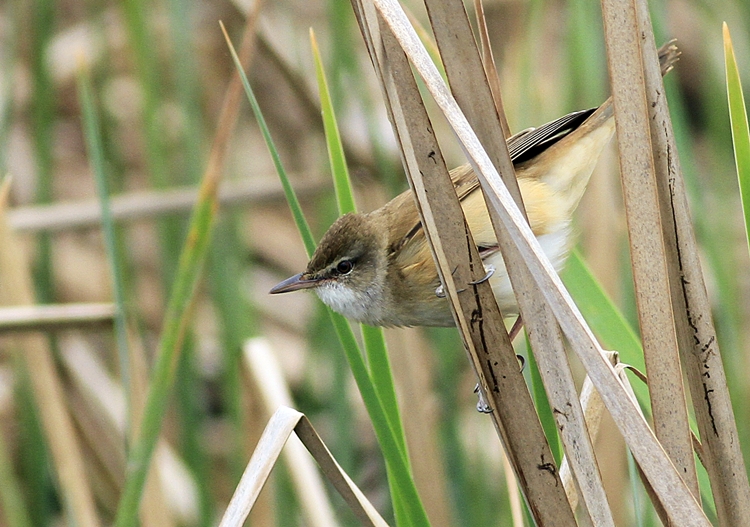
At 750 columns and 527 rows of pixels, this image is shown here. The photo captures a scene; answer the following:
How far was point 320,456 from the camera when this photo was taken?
1.32 meters

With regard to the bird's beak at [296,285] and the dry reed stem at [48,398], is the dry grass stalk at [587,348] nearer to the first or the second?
the bird's beak at [296,285]

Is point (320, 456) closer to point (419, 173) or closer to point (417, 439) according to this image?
point (419, 173)

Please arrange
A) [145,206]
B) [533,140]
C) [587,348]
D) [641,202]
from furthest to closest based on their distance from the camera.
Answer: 1. [145,206]
2. [533,140]
3. [641,202]
4. [587,348]

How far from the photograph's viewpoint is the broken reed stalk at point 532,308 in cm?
114

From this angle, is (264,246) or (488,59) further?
(264,246)

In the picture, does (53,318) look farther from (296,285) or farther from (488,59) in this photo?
→ (488,59)

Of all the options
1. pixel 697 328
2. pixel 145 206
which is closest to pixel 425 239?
pixel 697 328

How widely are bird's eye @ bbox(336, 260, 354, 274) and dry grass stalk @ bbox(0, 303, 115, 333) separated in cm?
62

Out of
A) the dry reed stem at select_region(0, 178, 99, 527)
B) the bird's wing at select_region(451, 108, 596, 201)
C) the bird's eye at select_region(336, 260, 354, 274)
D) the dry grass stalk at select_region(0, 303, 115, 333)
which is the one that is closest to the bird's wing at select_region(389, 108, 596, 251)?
the bird's wing at select_region(451, 108, 596, 201)

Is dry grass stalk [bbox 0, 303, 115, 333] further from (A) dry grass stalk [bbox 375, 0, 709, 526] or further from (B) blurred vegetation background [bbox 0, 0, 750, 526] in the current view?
(A) dry grass stalk [bbox 375, 0, 709, 526]

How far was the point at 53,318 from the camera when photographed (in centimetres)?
233

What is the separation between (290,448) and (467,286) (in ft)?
4.03

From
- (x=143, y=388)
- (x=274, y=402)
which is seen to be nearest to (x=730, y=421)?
(x=274, y=402)

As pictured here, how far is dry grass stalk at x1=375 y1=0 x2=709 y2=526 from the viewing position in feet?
3.51
